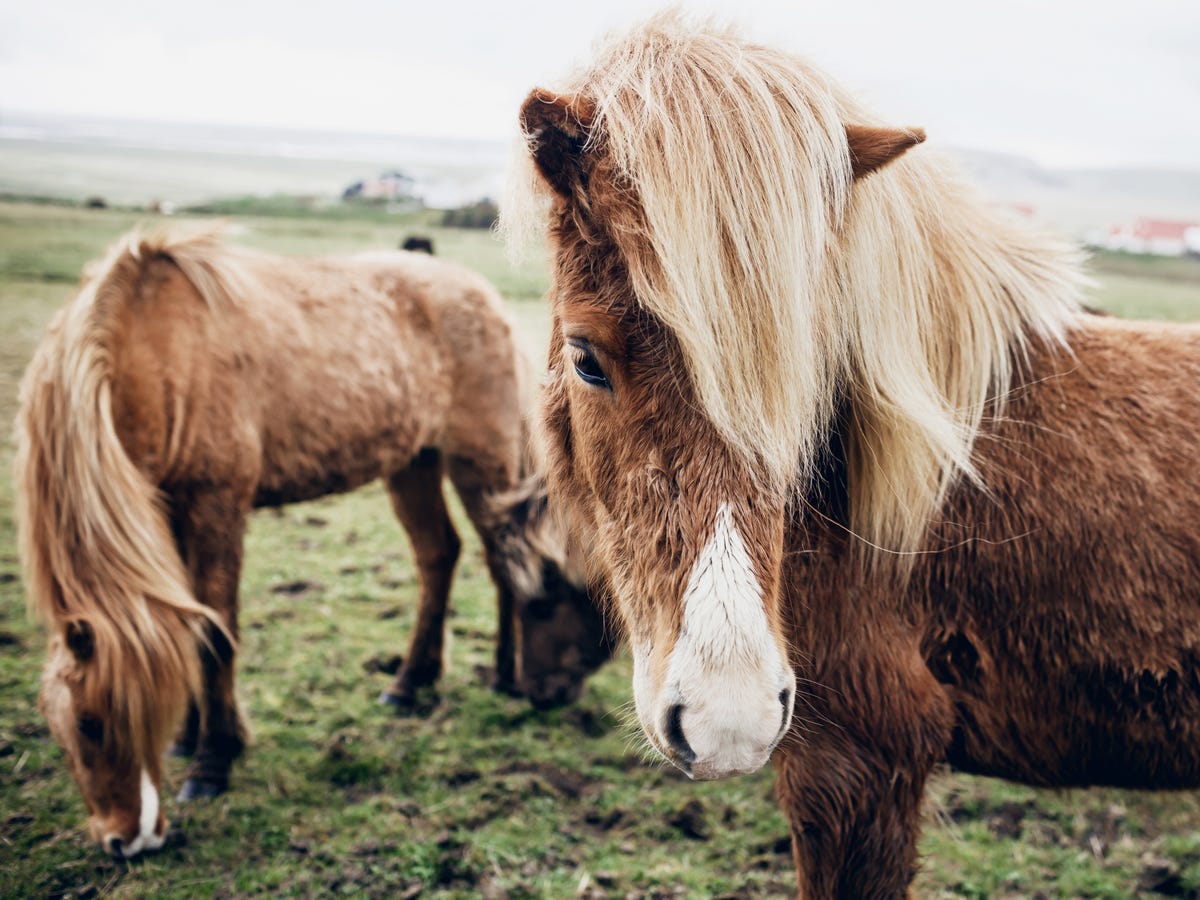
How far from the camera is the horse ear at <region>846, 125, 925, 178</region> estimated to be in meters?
1.27

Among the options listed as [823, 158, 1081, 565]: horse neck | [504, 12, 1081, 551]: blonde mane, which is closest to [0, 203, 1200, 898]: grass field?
[823, 158, 1081, 565]: horse neck

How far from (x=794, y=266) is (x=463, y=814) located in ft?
9.87

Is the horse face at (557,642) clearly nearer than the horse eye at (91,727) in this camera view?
No

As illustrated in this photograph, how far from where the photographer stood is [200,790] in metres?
3.39

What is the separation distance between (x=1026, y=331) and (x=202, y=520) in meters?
3.26

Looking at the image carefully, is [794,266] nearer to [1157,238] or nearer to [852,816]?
[852,816]

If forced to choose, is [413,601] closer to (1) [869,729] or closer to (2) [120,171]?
(1) [869,729]

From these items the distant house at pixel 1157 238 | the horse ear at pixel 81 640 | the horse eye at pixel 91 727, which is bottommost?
the horse eye at pixel 91 727

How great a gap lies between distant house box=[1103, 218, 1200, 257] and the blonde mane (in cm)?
3701

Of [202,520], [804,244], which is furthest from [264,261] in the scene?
[804,244]

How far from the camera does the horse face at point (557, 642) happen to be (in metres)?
4.18

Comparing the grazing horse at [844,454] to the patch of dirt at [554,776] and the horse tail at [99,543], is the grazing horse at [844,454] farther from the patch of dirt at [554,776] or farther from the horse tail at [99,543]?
the horse tail at [99,543]

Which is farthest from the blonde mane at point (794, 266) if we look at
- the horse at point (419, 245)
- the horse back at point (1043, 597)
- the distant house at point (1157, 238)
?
the distant house at point (1157, 238)

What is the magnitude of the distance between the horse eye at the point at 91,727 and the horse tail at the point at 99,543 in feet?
0.26
